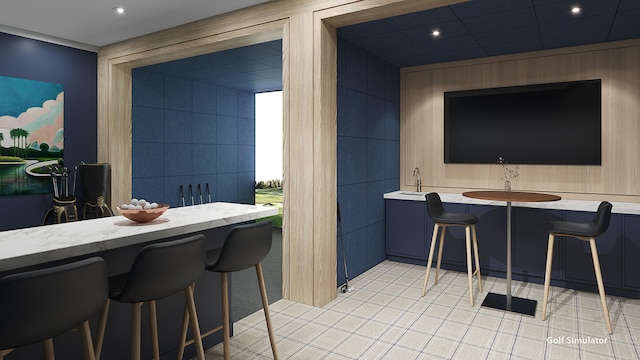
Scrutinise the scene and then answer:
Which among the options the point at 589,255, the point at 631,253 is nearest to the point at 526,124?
the point at 589,255

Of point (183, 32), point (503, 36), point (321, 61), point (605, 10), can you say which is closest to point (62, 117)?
point (183, 32)

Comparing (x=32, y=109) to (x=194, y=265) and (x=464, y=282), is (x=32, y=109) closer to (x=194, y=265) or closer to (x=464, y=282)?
(x=194, y=265)

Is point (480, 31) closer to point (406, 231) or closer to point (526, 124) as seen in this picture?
point (526, 124)

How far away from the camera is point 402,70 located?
5551mm

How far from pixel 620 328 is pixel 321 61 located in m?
3.22

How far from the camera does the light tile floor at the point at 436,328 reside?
110 inches

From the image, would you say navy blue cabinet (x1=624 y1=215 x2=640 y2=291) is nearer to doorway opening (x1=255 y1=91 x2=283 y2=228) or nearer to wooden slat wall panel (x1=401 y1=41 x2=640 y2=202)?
wooden slat wall panel (x1=401 y1=41 x2=640 y2=202)

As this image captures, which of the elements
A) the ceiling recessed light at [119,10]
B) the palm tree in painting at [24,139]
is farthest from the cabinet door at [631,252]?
the palm tree in painting at [24,139]

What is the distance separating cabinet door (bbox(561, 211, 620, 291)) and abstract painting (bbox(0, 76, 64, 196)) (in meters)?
5.91

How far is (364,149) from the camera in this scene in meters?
4.66

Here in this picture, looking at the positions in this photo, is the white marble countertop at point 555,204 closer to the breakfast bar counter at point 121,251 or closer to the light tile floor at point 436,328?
the light tile floor at point 436,328

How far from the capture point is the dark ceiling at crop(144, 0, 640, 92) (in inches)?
136

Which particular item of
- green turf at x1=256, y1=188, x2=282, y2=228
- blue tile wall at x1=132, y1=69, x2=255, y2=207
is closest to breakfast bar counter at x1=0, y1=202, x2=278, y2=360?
blue tile wall at x1=132, y1=69, x2=255, y2=207

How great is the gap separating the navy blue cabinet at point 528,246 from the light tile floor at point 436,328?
19cm
